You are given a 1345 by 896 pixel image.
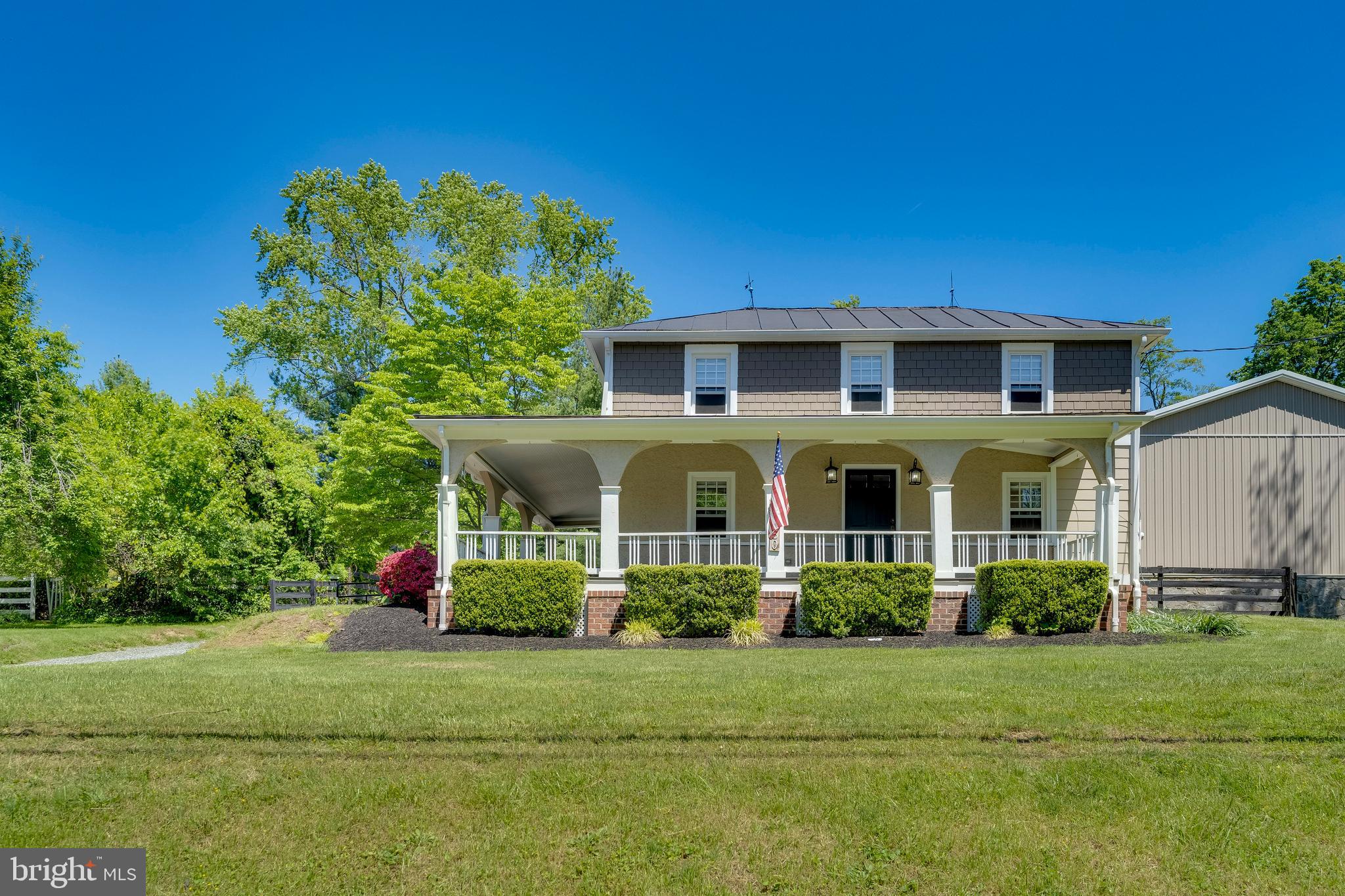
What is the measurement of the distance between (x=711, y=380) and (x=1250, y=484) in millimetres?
11421

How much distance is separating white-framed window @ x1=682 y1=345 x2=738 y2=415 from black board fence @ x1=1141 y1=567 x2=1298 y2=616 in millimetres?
8877

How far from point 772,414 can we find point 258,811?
43.8 ft

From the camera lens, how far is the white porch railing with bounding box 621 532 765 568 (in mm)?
14508

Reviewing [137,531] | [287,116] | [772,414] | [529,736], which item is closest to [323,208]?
[287,116]

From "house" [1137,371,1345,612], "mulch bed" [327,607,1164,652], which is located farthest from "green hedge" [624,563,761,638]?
"house" [1137,371,1345,612]

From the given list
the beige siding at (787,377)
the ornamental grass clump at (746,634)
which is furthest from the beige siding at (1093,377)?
the ornamental grass clump at (746,634)

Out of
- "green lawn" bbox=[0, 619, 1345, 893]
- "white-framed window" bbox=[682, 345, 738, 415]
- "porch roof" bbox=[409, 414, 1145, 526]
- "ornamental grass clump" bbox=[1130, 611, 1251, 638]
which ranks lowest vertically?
"ornamental grass clump" bbox=[1130, 611, 1251, 638]

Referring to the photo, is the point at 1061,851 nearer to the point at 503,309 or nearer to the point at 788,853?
the point at 788,853

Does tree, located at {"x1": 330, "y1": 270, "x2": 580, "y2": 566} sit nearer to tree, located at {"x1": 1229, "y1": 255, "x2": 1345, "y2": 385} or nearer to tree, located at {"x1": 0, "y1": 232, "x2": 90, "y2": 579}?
tree, located at {"x1": 0, "y1": 232, "x2": 90, "y2": 579}

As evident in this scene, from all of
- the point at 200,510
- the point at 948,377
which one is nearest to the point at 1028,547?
the point at 948,377

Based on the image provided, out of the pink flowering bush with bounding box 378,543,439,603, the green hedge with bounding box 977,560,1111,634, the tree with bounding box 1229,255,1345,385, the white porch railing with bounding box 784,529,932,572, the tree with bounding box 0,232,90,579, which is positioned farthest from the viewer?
the tree with bounding box 1229,255,1345,385

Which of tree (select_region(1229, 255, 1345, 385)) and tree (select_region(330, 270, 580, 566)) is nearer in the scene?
tree (select_region(330, 270, 580, 566))

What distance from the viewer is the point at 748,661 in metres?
9.96

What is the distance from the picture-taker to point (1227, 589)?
17266mm
